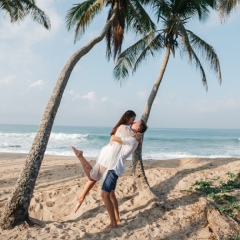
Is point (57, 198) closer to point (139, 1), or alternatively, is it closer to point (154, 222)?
point (154, 222)

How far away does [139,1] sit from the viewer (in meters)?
9.98

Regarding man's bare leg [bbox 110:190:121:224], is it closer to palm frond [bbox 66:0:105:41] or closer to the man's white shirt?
the man's white shirt

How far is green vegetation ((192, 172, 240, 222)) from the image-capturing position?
20.2ft

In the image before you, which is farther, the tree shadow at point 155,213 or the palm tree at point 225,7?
the palm tree at point 225,7

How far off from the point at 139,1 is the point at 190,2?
175cm

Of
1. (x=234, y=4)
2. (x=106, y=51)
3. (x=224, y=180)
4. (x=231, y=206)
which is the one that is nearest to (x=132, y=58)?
(x=106, y=51)

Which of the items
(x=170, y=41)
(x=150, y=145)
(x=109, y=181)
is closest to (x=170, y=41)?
(x=170, y=41)

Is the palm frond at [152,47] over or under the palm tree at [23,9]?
under

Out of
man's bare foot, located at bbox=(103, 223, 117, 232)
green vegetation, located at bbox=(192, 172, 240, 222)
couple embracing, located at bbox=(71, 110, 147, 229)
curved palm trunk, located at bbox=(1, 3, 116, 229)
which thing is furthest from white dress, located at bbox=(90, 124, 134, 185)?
green vegetation, located at bbox=(192, 172, 240, 222)

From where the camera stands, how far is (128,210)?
254 inches

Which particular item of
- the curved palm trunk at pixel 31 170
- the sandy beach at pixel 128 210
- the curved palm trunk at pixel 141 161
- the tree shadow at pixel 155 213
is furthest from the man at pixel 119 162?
the curved palm trunk at pixel 141 161

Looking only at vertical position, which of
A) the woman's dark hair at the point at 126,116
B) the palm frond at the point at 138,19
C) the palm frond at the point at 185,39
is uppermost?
the palm frond at the point at 138,19

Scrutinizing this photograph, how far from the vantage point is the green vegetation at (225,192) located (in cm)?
615

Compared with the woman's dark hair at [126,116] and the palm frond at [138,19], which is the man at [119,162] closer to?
the woman's dark hair at [126,116]
